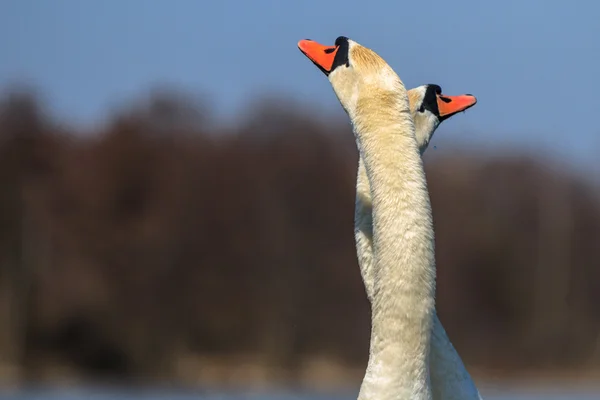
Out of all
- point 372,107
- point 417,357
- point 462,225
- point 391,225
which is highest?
point 462,225

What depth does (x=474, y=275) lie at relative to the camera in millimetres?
45281

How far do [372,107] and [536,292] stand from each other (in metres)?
40.6

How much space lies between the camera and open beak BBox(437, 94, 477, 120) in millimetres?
5883

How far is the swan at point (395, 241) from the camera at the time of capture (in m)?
4.83

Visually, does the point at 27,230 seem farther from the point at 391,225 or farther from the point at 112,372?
the point at 391,225

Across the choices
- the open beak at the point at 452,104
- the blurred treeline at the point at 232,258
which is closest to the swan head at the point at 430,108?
the open beak at the point at 452,104

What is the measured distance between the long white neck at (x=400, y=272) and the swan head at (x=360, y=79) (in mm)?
72

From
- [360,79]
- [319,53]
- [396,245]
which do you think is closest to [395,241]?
[396,245]

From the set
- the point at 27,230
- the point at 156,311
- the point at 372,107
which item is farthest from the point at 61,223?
the point at 372,107

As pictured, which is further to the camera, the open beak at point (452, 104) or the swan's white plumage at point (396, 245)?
the open beak at point (452, 104)

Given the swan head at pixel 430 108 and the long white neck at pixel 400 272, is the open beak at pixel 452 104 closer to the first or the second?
the swan head at pixel 430 108

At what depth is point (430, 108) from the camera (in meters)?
5.90

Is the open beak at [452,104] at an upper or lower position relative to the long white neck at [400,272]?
upper

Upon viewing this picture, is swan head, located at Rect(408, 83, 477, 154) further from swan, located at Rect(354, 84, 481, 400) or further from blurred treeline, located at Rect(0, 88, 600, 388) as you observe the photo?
blurred treeline, located at Rect(0, 88, 600, 388)
